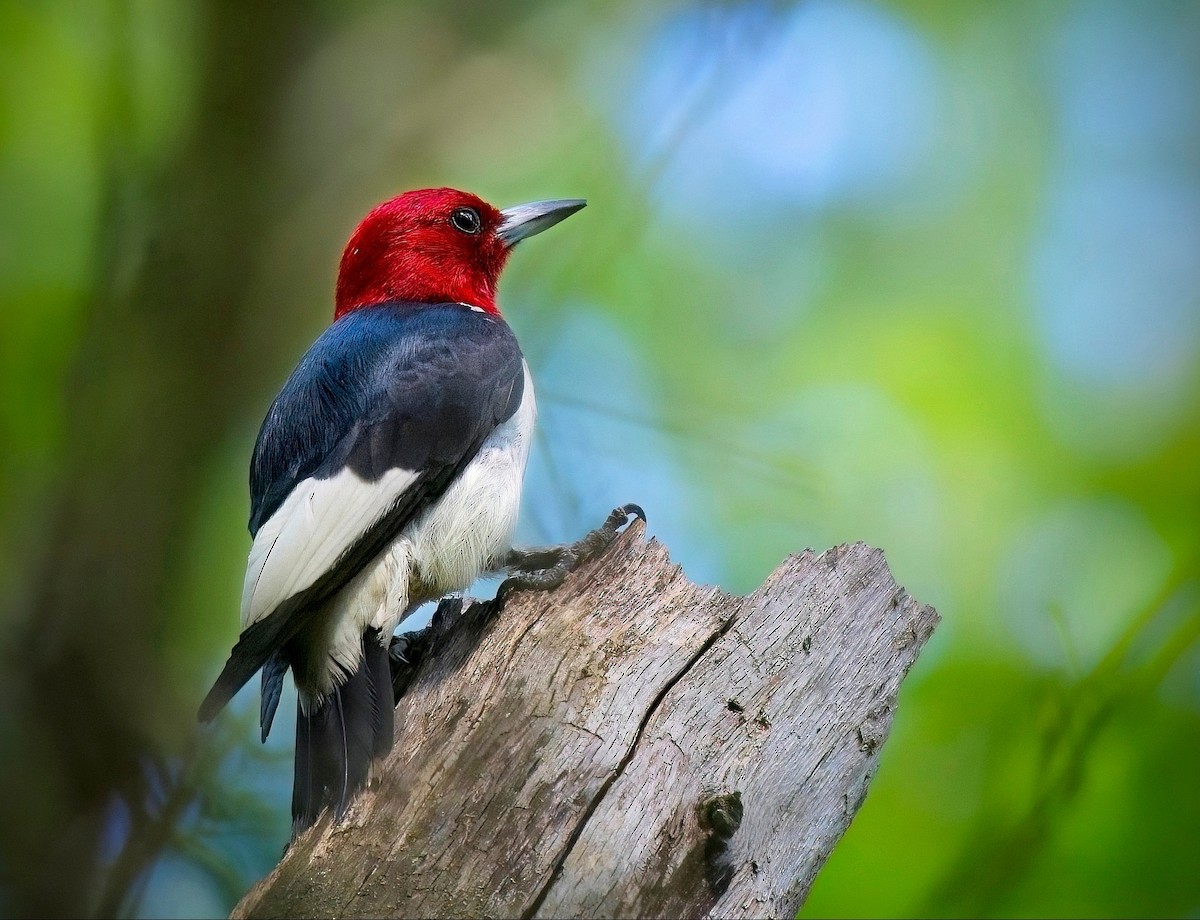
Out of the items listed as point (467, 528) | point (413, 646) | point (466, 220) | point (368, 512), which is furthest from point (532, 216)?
point (413, 646)

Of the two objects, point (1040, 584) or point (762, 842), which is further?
point (1040, 584)

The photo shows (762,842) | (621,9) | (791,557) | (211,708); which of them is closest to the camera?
(762,842)

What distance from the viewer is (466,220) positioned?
4027 mm

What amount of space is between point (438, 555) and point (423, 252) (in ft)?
4.55

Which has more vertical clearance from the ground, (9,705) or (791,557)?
(791,557)

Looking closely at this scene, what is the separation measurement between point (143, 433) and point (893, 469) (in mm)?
2918

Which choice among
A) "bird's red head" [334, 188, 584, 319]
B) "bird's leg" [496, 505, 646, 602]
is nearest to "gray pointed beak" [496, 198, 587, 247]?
"bird's red head" [334, 188, 584, 319]

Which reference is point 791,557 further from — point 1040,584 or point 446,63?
point 446,63

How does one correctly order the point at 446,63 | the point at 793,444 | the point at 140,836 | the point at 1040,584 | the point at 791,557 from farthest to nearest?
the point at 446,63, the point at 793,444, the point at 1040,584, the point at 140,836, the point at 791,557

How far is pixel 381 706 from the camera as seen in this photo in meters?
2.53

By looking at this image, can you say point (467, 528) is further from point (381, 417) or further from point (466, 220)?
point (466, 220)

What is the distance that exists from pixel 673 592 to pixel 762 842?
60cm

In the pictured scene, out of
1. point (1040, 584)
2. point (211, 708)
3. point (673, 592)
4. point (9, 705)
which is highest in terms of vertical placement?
point (673, 592)

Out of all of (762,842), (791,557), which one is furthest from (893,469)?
(762,842)
